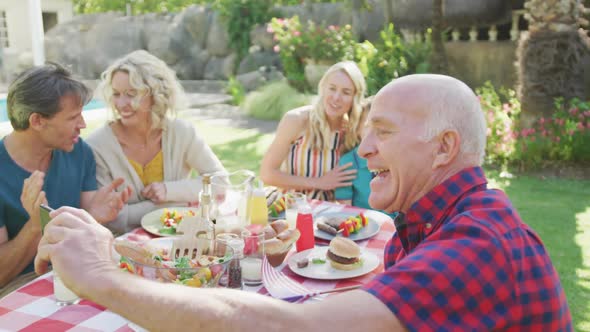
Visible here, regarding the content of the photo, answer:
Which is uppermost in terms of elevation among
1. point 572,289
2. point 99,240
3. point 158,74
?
point 158,74

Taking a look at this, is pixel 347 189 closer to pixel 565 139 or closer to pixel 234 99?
pixel 565 139

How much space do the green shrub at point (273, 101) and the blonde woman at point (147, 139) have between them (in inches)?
290

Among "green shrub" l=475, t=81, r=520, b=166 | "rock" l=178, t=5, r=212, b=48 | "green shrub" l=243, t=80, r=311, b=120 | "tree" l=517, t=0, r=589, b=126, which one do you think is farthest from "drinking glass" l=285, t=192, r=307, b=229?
"rock" l=178, t=5, r=212, b=48

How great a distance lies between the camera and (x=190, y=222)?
1917mm

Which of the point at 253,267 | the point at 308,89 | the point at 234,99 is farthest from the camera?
the point at 234,99

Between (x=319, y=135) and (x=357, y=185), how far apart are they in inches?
19.4

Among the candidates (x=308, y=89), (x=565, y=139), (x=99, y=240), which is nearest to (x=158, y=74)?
(x=99, y=240)

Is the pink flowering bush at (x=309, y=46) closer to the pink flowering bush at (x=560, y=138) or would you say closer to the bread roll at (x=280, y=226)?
the pink flowering bush at (x=560, y=138)

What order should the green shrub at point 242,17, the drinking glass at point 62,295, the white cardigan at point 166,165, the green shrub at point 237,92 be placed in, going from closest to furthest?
the drinking glass at point 62,295, the white cardigan at point 166,165, the green shrub at point 237,92, the green shrub at point 242,17

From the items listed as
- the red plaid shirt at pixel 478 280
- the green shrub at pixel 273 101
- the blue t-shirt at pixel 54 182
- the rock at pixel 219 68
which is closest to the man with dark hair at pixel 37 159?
the blue t-shirt at pixel 54 182

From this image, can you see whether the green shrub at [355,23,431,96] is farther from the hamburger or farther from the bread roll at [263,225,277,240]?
the hamburger

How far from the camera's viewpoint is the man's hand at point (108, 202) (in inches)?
97.3

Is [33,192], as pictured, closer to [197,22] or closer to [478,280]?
[478,280]

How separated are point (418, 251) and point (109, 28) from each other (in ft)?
66.6
